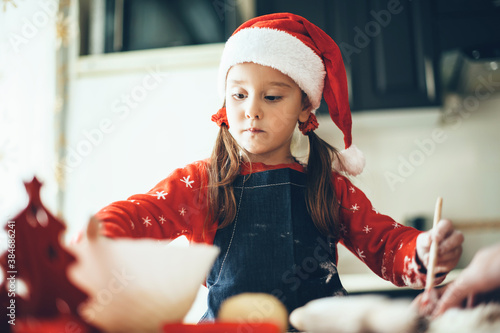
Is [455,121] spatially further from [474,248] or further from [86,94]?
[86,94]

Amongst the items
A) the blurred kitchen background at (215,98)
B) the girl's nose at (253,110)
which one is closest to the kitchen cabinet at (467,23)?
the blurred kitchen background at (215,98)

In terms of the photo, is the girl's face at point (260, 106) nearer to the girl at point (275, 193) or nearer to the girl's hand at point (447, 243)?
the girl at point (275, 193)

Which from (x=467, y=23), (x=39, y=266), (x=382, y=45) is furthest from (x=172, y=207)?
(x=467, y=23)

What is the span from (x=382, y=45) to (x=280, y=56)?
1.23 m

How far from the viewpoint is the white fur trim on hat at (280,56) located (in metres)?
0.90

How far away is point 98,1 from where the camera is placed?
229 cm

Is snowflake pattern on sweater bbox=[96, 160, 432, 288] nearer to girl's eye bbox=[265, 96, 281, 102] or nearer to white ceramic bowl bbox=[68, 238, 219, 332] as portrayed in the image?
girl's eye bbox=[265, 96, 281, 102]

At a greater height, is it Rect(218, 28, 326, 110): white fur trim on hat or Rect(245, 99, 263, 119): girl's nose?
Rect(218, 28, 326, 110): white fur trim on hat

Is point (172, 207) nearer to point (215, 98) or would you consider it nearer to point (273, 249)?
point (273, 249)

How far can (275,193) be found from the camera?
0.89 m

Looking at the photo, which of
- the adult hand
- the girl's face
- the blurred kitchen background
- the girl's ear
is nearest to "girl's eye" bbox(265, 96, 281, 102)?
the girl's face

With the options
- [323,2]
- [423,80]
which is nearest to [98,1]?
[323,2]

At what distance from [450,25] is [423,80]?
0.26m

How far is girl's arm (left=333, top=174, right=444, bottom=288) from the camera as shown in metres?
0.72
